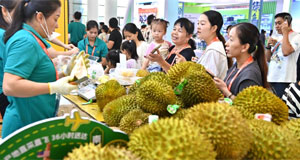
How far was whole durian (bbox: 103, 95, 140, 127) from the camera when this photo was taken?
1.49 m

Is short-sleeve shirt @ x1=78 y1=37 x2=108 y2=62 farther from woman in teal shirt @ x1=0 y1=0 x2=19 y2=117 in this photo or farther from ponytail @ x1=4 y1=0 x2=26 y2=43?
ponytail @ x1=4 y1=0 x2=26 y2=43

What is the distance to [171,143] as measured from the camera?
0.70m

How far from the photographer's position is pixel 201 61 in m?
2.76

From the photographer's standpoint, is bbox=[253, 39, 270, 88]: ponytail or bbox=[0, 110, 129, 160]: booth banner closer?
bbox=[0, 110, 129, 160]: booth banner

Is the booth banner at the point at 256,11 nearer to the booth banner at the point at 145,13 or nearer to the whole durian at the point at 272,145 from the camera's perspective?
the booth banner at the point at 145,13

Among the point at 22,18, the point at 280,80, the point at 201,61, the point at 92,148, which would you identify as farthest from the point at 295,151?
the point at 280,80

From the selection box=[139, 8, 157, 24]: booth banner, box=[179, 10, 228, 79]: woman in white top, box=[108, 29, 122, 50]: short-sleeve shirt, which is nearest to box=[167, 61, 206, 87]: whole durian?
box=[179, 10, 228, 79]: woman in white top

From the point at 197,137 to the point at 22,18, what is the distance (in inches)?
58.0

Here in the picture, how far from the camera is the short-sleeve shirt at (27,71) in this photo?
1.44 metres

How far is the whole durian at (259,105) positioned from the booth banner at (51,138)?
686 millimetres

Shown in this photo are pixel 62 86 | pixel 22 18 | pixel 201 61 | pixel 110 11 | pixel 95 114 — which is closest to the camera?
pixel 62 86

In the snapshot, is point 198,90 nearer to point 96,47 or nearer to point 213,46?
point 213,46

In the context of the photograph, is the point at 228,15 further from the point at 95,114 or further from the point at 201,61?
the point at 95,114

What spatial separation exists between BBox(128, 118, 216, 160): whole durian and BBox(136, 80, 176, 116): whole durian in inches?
17.6
